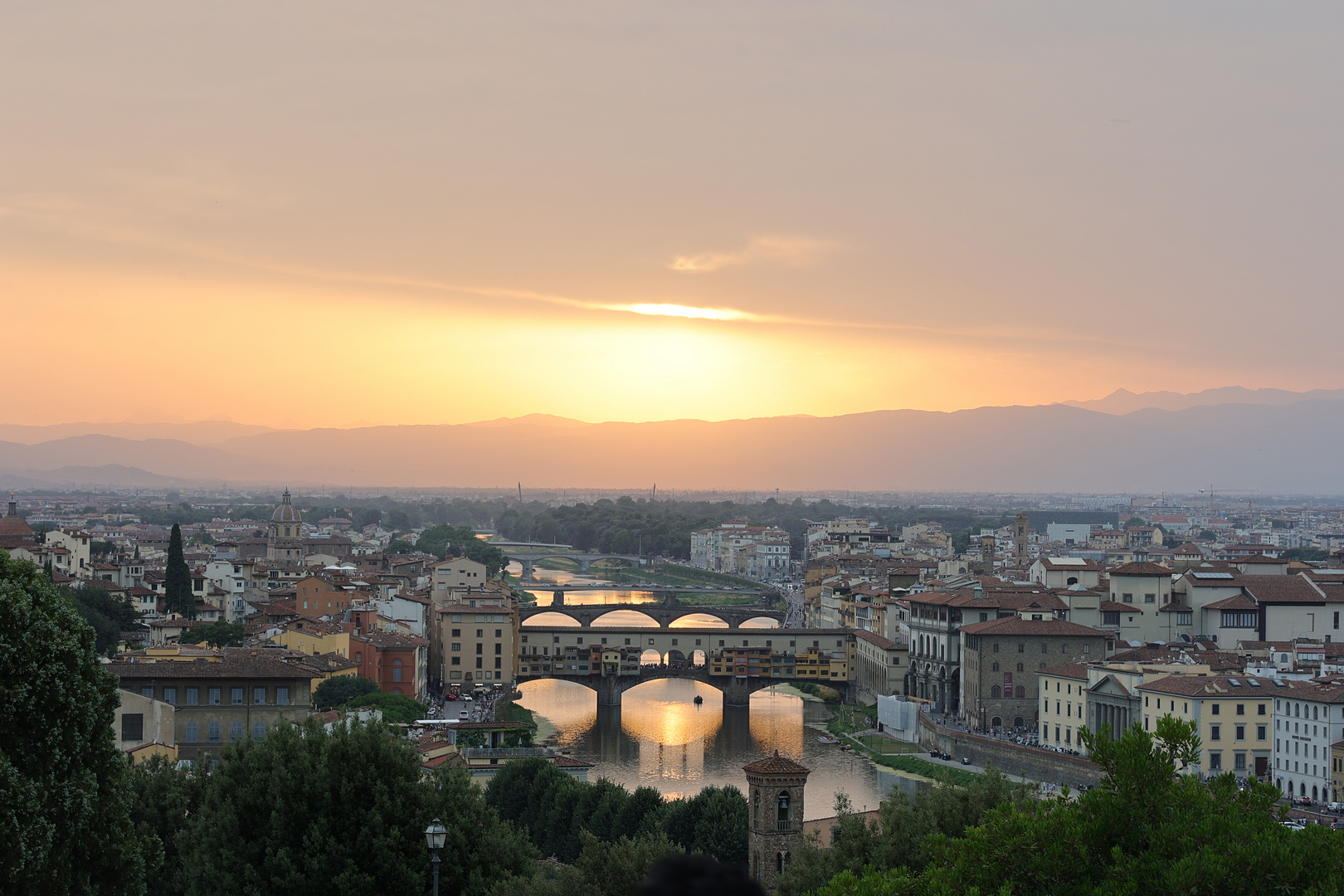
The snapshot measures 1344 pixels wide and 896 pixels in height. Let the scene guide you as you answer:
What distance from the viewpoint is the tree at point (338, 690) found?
94.1 feet

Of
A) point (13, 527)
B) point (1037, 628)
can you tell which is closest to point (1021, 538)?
point (1037, 628)

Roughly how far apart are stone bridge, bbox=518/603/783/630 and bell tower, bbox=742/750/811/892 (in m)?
34.2

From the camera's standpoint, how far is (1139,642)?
125ft

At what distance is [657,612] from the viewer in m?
55.0

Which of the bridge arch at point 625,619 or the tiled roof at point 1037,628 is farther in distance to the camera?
the bridge arch at point 625,619

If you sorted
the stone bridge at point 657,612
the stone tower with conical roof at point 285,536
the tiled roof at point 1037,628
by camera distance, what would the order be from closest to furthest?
the tiled roof at point 1037,628, the stone bridge at point 657,612, the stone tower with conical roof at point 285,536

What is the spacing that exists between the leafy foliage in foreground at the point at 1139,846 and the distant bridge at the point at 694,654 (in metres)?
32.1

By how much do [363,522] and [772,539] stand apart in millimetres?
60663

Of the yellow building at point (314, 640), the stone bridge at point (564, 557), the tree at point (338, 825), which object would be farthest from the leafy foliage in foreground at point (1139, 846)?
the stone bridge at point (564, 557)

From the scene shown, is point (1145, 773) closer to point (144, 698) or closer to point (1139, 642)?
point (144, 698)

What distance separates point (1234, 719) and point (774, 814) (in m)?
14.8

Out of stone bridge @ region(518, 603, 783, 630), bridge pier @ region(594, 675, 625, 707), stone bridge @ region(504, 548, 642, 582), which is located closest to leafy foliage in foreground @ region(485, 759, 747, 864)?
bridge pier @ region(594, 675, 625, 707)

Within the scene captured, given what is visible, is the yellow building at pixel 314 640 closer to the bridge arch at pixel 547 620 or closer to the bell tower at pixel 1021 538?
the bridge arch at pixel 547 620

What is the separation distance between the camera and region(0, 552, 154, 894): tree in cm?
934
